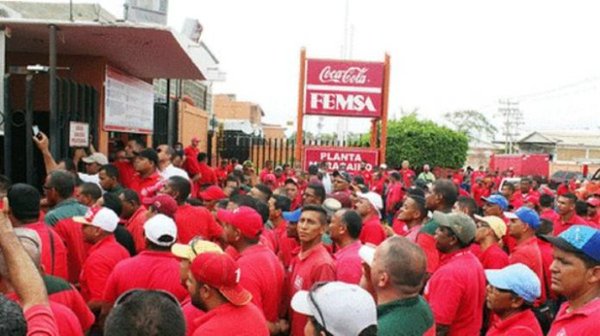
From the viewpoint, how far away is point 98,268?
199 inches

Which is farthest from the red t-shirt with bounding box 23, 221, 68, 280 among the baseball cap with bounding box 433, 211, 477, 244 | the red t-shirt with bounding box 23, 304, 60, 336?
the baseball cap with bounding box 433, 211, 477, 244

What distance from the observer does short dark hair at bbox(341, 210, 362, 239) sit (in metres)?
5.61

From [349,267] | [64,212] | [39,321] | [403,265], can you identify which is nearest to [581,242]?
[403,265]

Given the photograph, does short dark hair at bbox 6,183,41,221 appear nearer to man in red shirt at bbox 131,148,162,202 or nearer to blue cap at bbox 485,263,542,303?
blue cap at bbox 485,263,542,303

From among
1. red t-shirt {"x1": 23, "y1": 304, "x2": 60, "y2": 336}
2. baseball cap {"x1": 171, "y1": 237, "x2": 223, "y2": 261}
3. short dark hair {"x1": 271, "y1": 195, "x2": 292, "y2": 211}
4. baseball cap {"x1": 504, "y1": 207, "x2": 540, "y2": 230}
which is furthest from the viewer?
short dark hair {"x1": 271, "y1": 195, "x2": 292, "y2": 211}

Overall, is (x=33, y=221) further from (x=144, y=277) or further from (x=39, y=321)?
(x=39, y=321)

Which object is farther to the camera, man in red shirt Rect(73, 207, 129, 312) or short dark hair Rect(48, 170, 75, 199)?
short dark hair Rect(48, 170, 75, 199)

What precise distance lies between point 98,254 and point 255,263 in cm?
130

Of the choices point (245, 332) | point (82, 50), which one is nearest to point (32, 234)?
point (245, 332)

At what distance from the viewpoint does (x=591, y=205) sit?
35.3 feet

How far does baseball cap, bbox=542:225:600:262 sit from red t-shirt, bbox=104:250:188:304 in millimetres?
2459

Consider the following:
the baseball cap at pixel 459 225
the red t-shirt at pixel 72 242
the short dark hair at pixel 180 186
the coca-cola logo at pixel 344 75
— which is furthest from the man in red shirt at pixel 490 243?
the coca-cola logo at pixel 344 75

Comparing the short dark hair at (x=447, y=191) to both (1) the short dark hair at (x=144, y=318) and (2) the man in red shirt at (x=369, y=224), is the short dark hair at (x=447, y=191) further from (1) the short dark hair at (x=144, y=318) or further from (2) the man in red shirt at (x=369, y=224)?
(1) the short dark hair at (x=144, y=318)

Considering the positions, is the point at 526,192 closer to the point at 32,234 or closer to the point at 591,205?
the point at 591,205
